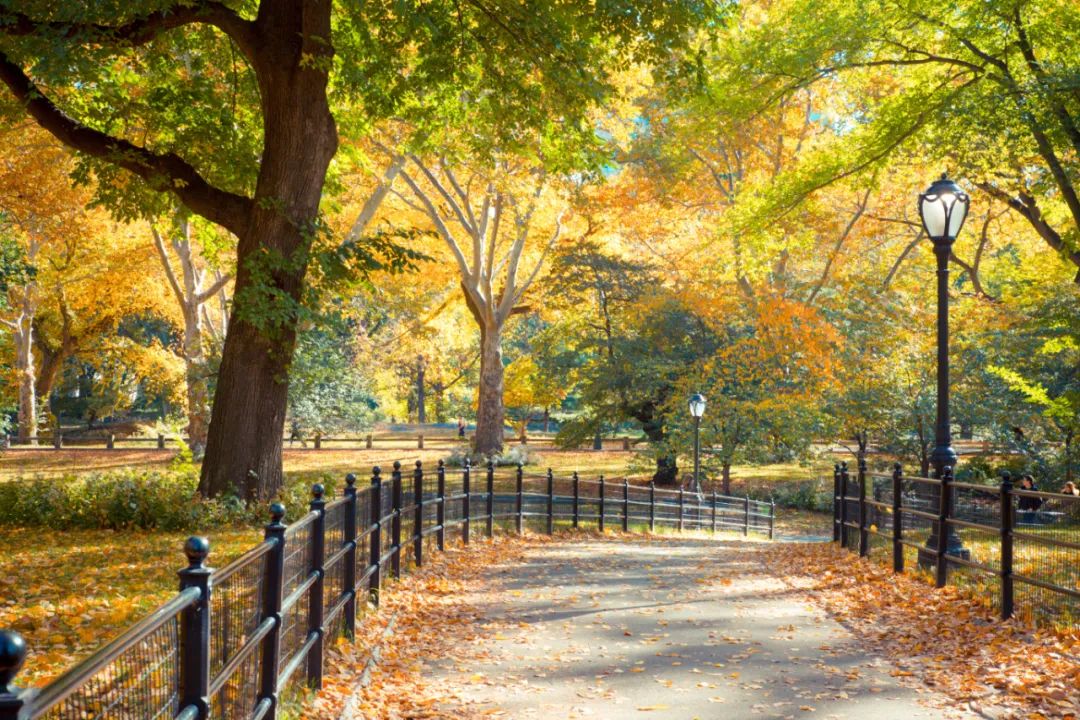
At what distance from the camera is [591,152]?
57.2 ft

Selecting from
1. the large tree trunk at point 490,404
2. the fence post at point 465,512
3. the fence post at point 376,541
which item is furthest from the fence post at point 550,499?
the large tree trunk at point 490,404

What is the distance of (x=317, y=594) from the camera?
646 centimetres

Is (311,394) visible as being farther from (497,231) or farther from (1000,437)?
(1000,437)

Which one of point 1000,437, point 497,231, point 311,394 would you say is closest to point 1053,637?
point 1000,437

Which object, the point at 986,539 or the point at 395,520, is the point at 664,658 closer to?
the point at 395,520

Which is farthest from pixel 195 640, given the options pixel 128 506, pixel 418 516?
pixel 128 506

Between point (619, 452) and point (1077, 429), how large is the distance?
26.8 metres

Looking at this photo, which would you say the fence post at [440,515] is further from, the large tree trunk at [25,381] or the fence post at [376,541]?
the large tree trunk at [25,381]

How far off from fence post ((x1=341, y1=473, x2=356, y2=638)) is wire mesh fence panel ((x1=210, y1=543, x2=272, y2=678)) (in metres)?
2.64

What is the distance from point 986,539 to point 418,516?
6.22 metres

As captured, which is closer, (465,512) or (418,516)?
(418,516)

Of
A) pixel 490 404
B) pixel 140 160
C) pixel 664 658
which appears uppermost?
pixel 140 160

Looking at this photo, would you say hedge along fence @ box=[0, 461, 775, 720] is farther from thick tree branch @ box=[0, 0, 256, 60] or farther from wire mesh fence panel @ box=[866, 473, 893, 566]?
thick tree branch @ box=[0, 0, 256, 60]

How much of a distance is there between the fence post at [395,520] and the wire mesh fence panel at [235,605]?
546 cm
